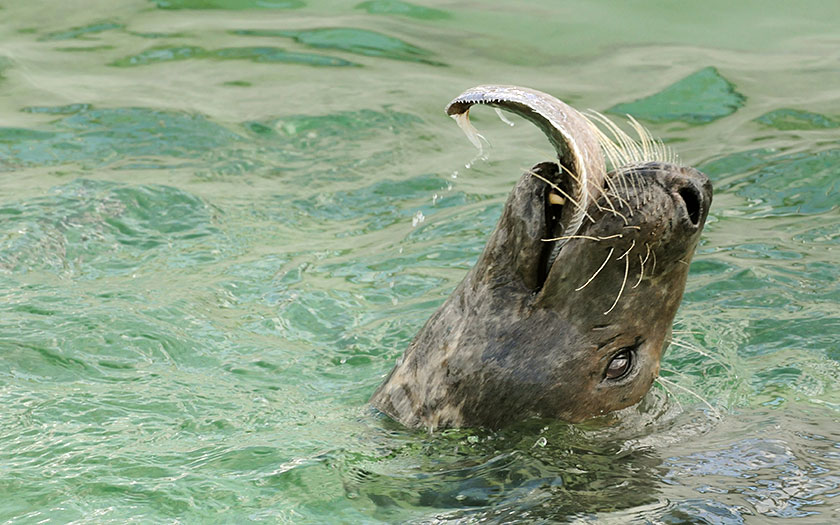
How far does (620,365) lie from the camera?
3.32 metres

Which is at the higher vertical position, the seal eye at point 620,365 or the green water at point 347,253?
the seal eye at point 620,365

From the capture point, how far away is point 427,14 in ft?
36.9

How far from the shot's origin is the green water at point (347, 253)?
3279mm

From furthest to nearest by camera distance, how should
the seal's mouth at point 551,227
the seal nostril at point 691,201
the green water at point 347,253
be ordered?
the green water at point 347,253 < the seal's mouth at point 551,227 < the seal nostril at point 691,201

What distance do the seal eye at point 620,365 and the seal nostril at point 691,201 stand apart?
462mm

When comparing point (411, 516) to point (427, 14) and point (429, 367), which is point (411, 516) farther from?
point (427, 14)

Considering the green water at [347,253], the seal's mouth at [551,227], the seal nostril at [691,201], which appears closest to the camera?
the seal nostril at [691,201]

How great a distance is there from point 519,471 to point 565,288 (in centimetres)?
53

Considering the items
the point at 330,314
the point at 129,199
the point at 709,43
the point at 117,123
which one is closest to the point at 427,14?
the point at 709,43

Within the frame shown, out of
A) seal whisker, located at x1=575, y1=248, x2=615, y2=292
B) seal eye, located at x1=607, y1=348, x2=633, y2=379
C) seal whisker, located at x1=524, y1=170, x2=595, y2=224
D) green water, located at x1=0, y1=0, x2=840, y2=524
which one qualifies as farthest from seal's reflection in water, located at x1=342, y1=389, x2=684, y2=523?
seal whisker, located at x1=524, y1=170, x2=595, y2=224

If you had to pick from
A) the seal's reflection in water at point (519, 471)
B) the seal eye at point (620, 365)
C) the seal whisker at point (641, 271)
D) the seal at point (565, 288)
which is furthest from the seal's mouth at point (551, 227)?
the seal's reflection in water at point (519, 471)

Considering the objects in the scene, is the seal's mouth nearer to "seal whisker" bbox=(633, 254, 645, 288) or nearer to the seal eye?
"seal whisker" bbox=(633, 254, 645, 288)

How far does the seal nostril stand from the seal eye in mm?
462

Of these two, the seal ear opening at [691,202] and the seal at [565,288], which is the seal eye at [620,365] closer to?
the seal at [565,288]
